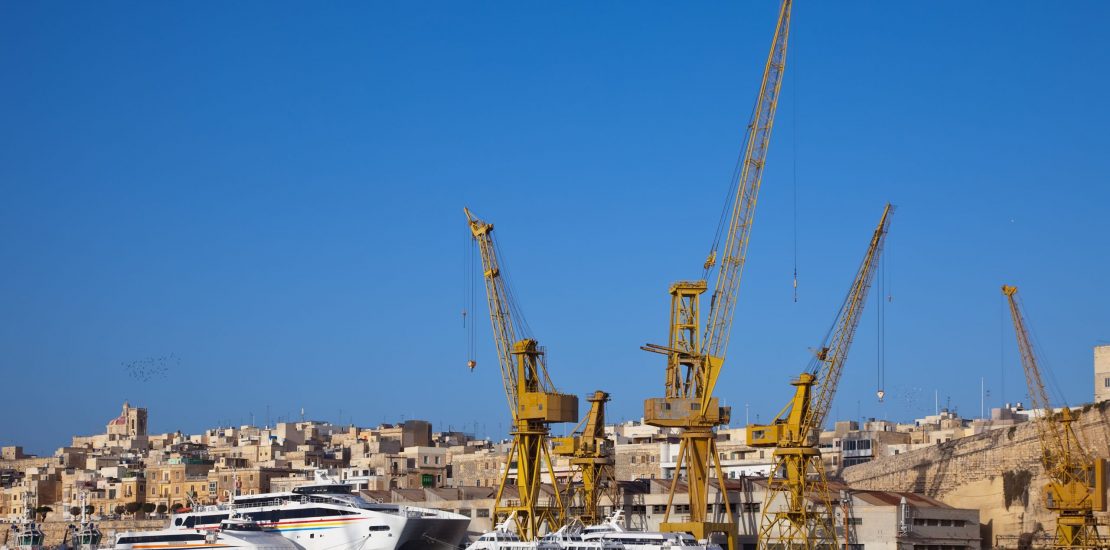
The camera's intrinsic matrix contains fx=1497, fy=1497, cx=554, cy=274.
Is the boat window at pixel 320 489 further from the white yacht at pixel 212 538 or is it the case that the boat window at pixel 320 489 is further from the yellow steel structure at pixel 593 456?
the yellow steel structure at pixel 593 456

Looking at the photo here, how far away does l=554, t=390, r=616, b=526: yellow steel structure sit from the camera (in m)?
93.4

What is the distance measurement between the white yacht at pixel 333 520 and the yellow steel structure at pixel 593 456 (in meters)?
16.7

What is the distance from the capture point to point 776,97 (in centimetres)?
8731

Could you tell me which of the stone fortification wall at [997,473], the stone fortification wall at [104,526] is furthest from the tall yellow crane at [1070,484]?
the stone fortification wall at [104,526]

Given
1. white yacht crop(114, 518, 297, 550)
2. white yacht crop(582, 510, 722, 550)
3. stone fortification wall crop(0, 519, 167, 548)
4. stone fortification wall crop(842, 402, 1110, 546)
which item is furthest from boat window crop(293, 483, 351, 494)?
stone fortification wall crop(842, 402, 1110, 546)

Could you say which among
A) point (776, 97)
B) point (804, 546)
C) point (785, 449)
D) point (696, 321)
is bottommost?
point (804, 546)

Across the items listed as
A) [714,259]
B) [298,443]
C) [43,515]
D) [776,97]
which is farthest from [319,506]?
[298,443]

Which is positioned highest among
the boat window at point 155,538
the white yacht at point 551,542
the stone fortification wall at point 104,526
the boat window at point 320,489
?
the boat window at point 320,489

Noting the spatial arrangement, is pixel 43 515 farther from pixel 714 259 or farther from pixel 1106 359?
pixel 1106 359

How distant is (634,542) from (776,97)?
94.6 feet

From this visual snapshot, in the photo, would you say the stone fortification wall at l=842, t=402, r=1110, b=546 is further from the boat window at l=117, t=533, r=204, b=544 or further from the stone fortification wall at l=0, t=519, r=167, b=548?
the stone fortification wall at l=0, t=519, r=167, b=548

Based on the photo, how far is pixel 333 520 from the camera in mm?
75000

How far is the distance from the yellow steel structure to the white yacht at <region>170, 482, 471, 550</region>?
16.7 m

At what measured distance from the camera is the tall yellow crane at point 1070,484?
84625mm
